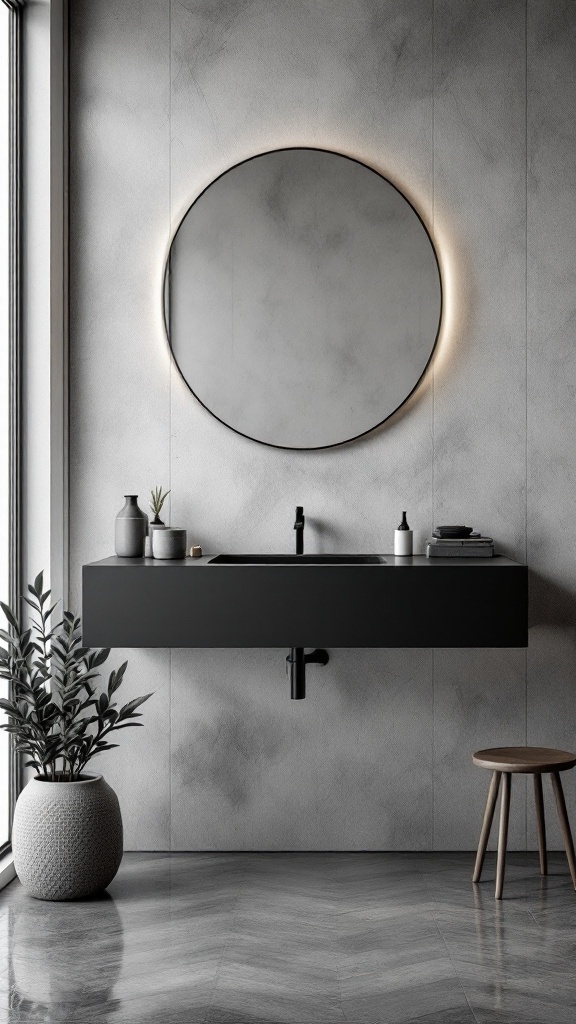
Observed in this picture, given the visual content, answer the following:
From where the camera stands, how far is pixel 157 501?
139 inches

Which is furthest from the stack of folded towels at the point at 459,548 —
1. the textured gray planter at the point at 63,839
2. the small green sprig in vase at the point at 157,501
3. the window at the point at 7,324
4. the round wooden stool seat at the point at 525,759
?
the window at the point at 7,324

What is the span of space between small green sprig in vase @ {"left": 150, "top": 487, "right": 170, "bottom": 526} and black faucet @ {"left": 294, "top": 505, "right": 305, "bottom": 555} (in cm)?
46

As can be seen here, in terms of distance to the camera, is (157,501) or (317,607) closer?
(317,607)

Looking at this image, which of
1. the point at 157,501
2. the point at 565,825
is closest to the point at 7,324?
the point at 157,501

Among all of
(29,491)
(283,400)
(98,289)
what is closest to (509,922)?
(283,400)

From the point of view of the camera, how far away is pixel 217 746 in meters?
3.57

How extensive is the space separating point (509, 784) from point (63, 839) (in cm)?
134

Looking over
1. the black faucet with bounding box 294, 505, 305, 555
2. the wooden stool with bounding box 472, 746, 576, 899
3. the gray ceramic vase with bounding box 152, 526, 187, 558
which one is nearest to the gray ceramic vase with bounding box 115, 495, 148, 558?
the gray ceramic vase with bounding box 152, 526, 187, 558

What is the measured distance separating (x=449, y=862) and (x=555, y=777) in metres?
0.52

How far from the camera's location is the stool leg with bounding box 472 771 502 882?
3.15m

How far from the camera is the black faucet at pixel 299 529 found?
3.47 meters

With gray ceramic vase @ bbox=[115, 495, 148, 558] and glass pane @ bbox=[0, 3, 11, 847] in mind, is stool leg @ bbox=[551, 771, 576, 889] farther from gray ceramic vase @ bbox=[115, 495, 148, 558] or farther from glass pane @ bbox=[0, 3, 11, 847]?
glass pane @ bbox=[0, 3, 11, 847]

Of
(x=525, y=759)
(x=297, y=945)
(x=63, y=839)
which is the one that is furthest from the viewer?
(x=525, y=759)

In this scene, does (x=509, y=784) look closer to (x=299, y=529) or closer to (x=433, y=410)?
(x=299, y=529)
